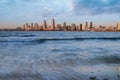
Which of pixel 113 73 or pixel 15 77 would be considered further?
pixel 113 73

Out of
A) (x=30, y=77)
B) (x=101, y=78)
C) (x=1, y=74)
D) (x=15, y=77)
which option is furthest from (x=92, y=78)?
(x=1, y=74)

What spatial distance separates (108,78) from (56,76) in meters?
2.16

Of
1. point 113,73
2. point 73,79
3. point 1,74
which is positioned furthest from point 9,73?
point 113,73

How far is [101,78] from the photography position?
962cm

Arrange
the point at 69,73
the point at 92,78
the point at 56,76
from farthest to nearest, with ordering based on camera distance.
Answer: the point at 69,73 < the point at 56,76 < the point at 92,78

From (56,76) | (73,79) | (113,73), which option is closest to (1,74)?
(56,76)

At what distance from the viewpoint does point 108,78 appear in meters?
9.59

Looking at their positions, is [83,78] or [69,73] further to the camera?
[69,73]

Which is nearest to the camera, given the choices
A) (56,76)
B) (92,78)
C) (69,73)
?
(92,78)

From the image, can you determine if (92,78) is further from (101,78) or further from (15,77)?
(15,77)

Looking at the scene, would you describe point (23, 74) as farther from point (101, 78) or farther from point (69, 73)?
point (101, 78)

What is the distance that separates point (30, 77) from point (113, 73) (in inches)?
144

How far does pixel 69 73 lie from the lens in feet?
36.3

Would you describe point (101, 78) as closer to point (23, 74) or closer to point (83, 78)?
point (83, 78)
